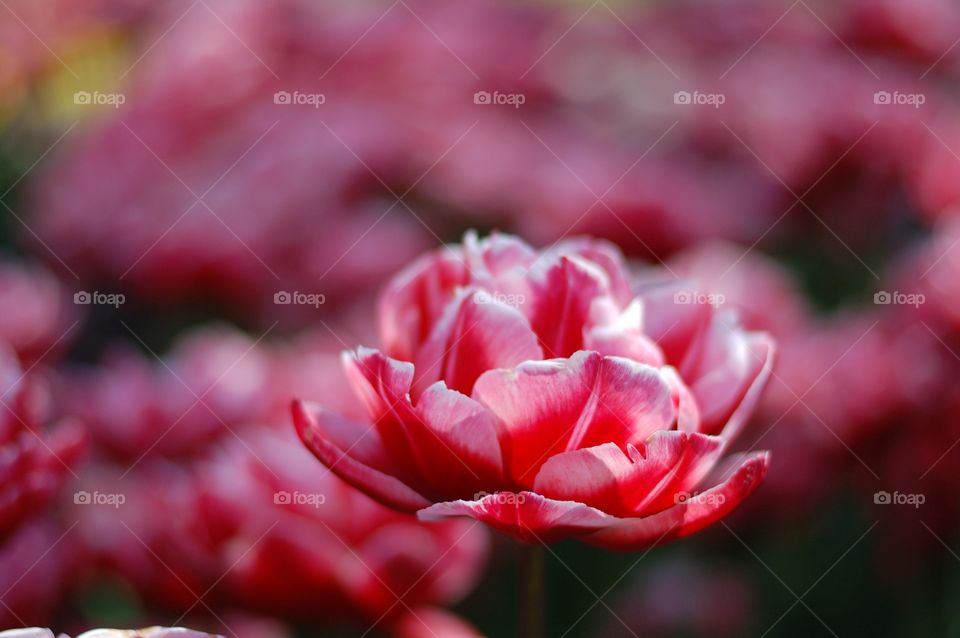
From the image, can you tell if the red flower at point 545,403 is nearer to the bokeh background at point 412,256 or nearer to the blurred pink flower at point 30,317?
the bokeh background at point 412,256

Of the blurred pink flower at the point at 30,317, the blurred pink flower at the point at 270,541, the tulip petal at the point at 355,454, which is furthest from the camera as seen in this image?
the blurred pink flower at the point at 30,317

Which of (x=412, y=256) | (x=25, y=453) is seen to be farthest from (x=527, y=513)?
(x=412, y=256)

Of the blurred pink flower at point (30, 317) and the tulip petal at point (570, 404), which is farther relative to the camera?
the blurred pink flower at point (30, 317)

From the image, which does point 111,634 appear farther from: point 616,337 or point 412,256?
point 412,256

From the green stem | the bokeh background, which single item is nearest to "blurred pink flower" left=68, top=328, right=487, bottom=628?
the bokeh background

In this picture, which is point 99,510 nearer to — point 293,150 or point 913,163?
point 293,150

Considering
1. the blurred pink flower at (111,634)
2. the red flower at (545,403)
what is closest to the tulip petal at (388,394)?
the red flower at (545,403)

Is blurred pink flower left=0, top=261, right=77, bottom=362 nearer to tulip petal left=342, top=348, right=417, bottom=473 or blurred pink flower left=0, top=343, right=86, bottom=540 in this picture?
blurred pink flower left=0, top=343, right=86, bottom=540
